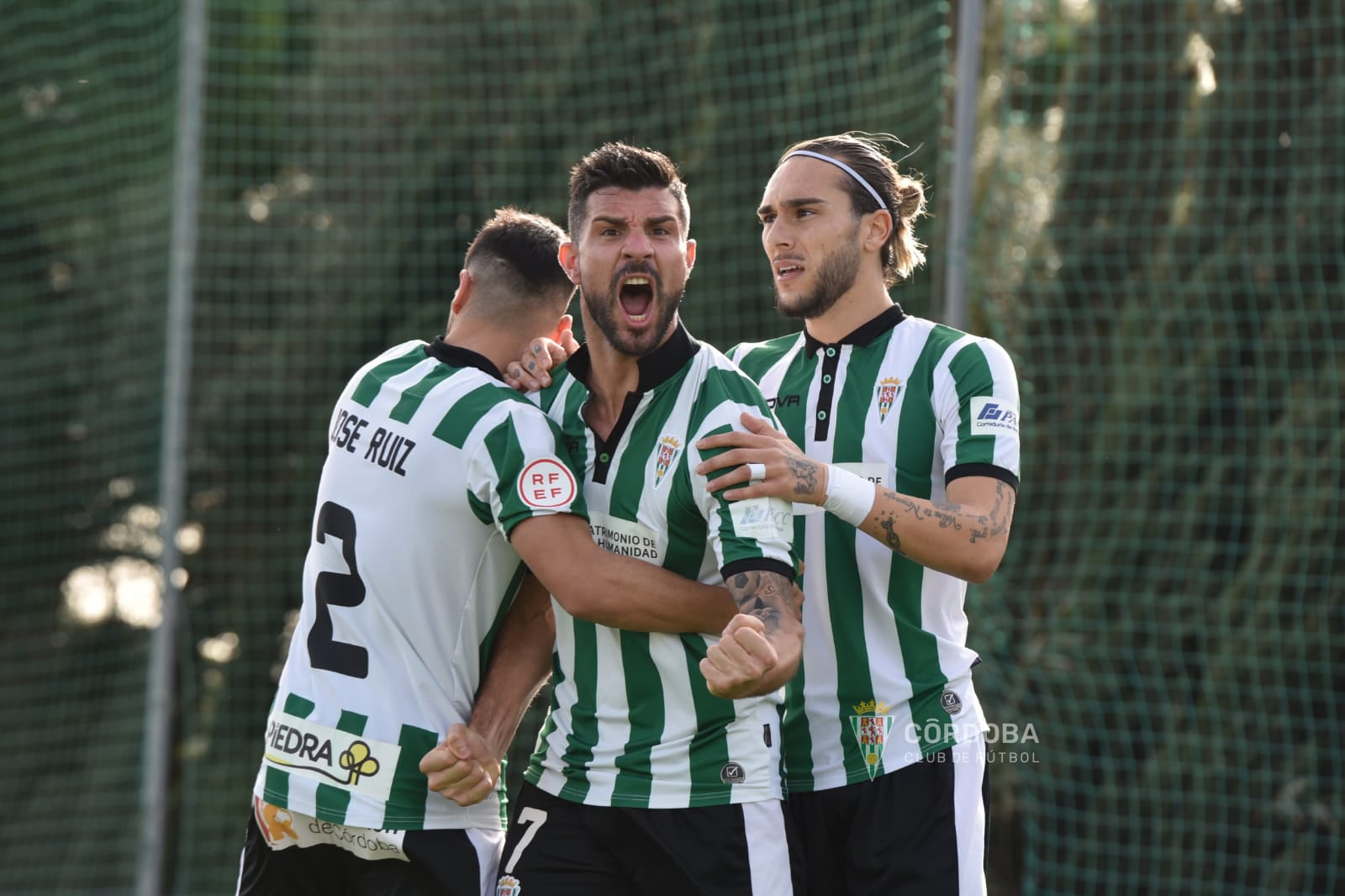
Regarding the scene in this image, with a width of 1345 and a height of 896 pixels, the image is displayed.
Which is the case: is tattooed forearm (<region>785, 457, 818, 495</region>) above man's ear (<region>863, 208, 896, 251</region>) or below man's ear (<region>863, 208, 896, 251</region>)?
below

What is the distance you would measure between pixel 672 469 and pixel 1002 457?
2.47 ft

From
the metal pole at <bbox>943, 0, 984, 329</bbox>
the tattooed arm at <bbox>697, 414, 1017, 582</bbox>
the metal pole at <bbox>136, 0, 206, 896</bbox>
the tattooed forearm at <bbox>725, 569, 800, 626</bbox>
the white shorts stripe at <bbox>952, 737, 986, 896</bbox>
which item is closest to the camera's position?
the tattooed forearm at <bbox>725, 569, 800, 626</bbox>

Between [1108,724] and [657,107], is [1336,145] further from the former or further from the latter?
[657,107]

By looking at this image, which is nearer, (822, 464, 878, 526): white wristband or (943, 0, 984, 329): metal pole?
(822, 464, 878, 526): white wristband

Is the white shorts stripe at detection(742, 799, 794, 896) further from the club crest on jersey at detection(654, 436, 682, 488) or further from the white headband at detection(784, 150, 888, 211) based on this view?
the white headband at detection(784, 150, 888, 211)

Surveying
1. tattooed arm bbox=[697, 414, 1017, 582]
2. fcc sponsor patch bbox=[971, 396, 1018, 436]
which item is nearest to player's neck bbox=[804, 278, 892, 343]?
fcc sponsor patch bbox=[971, 396, 1018, 436]

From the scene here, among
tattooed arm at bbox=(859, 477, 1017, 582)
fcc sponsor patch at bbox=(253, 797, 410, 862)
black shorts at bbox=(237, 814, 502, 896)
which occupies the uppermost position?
tattooed arm at bbox=(859, 477, 1017, 582)

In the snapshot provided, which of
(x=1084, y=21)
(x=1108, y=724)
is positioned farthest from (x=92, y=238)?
(x=1108, y=724)

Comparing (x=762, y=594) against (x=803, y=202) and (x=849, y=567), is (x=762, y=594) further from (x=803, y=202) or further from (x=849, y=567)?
(x=803, y=202)

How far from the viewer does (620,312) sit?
123 inches

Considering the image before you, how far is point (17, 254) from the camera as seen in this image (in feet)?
30.4

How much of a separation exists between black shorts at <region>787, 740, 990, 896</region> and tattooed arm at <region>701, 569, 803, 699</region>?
624mm

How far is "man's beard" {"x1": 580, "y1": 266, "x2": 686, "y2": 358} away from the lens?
3.11 meters

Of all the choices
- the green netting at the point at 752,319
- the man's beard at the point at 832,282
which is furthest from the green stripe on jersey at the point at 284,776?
the green netting at the point at 752,319
